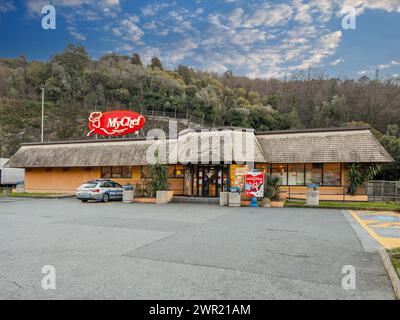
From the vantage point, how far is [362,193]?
21453 millimetres

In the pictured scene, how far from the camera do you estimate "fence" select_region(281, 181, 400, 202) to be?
2133cm

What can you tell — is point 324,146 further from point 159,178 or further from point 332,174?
point 159,178

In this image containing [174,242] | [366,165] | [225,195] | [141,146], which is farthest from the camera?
[141,146]

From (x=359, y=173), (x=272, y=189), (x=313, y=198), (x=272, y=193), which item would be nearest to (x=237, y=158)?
(x=272, y=189)

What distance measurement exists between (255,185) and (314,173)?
7107mm

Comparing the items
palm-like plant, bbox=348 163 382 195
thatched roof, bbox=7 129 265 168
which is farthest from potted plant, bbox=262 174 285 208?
palm-like plant, bbox=348 163 382 195

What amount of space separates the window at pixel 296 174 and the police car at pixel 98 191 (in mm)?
13664

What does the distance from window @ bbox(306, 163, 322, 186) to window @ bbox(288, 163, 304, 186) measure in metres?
0.45

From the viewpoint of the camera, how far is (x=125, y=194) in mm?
21422

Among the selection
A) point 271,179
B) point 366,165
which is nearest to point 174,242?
point 271,179

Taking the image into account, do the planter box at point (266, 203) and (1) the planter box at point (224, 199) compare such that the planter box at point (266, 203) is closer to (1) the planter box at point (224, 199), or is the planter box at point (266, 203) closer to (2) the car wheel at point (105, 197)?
(1) the planter box at point (224, 199)

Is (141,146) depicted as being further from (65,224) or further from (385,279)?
(385,279)

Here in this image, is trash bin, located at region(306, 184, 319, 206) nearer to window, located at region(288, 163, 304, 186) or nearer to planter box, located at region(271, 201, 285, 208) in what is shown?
planter box, located at region(271, 201, 285, 208)
